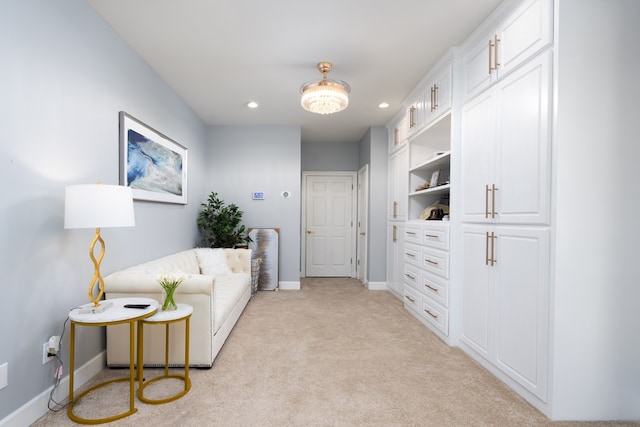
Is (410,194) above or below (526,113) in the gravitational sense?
below

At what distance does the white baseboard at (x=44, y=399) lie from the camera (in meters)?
1.66

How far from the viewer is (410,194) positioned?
3975 millimetres

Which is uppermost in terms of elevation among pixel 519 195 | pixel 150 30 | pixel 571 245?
pixel 150 30

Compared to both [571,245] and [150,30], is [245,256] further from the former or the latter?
[571,245]

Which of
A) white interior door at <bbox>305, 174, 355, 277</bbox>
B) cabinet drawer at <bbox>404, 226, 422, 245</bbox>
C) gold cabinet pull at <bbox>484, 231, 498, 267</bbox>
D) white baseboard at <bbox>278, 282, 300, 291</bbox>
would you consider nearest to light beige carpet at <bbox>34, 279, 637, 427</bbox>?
gold cabinet pull at <bbox>484, 231, 498, 267</bbox>

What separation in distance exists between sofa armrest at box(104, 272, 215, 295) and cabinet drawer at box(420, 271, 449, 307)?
203 cm

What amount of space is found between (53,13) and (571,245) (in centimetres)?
324

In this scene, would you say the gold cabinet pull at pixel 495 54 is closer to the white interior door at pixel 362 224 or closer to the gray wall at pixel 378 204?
the gray wall at pixel 378 204

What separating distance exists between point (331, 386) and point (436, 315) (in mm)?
1416

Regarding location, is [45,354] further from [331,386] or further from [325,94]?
[325,94]

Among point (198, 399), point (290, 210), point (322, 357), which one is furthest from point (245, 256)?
point (198, 399)

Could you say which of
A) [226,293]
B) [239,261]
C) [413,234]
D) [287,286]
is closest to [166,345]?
[226,293]

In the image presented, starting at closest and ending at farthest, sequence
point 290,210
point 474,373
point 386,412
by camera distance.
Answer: point 386,412 < point 474,373 < point 290,210

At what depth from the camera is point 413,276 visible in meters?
3.75
